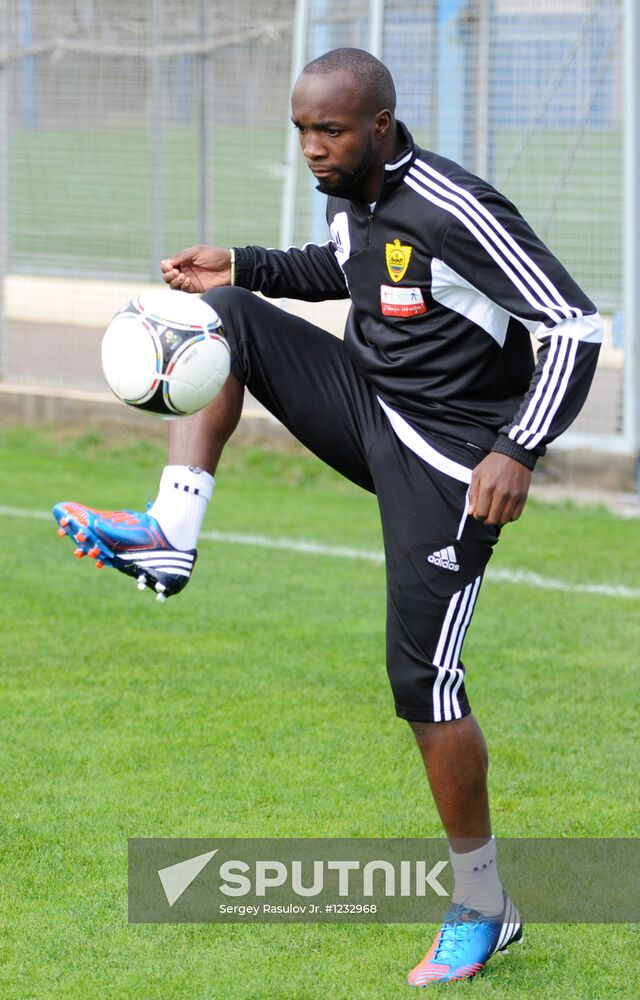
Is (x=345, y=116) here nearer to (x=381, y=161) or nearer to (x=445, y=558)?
(x=381, y=161)

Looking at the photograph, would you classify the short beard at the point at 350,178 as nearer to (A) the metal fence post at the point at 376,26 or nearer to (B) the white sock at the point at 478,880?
(B) the white sock at the point at 478,880

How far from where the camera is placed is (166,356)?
357 cm

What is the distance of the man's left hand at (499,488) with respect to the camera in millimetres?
3373

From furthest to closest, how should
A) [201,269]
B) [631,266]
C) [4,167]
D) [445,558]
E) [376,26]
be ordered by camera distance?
[4,167] → [376,26] → [631,266] → [201,269] → [445,558]

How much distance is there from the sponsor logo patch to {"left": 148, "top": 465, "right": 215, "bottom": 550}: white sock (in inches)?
24.9

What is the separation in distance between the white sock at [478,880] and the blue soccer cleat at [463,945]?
0.8 inches

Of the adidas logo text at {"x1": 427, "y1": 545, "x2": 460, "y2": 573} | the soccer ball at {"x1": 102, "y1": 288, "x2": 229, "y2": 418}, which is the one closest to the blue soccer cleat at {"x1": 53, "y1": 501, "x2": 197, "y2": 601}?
the soccer ball at {"x1": 102, "y1": 288, "x2": 229, "y2": 418}

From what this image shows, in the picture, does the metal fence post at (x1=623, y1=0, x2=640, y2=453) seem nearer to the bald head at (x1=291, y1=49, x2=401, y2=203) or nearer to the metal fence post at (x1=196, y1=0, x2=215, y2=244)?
the metal fence post at (x1=196, y1=0, x2=215, y2=244)

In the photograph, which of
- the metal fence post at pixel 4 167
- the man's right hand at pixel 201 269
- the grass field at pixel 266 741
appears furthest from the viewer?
the metal fence post at pixel 4 167

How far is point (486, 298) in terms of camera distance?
3.47 m

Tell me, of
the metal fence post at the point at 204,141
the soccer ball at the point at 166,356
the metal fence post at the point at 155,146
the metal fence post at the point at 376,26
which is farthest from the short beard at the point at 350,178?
the metal fence post at the point at 155,146

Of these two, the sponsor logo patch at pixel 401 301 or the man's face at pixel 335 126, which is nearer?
the man's face at pixel 335 126

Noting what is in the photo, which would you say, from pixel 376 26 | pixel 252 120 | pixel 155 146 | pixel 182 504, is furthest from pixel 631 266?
pixel 182 504

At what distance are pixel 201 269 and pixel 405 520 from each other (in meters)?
0.96
